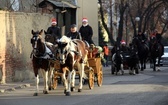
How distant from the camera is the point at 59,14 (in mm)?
32688

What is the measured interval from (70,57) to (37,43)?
4.29 feet

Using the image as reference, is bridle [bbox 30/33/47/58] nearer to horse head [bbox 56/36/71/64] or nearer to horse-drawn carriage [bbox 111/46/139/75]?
horse head [bbox 56/36/71/64]

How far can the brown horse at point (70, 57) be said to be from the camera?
16.9 m

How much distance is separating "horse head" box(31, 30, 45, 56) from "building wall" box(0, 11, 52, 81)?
5.09 m

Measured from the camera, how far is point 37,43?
17.4 meters

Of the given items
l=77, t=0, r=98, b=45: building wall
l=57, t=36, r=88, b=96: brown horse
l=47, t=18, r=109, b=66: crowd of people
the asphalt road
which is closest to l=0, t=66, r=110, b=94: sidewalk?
the asphalt road

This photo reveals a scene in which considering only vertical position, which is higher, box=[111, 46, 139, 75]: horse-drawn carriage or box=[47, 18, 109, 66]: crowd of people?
box=[47, 18, 109, 66]: crowd of people

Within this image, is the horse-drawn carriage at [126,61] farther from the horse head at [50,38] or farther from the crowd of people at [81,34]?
the horse head at [50,38]

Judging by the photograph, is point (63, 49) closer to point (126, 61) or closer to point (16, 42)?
point (16, 42)

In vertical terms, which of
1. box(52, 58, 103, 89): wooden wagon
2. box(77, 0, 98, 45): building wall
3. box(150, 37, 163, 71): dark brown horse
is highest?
box(77, 0, 98, 45): building wall

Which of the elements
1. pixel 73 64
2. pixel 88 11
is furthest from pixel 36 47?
pixel 88 11

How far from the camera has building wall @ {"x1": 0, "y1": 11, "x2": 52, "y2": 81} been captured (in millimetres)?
22469

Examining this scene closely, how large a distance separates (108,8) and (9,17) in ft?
128

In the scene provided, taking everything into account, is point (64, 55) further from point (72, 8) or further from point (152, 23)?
point (152, 23)
